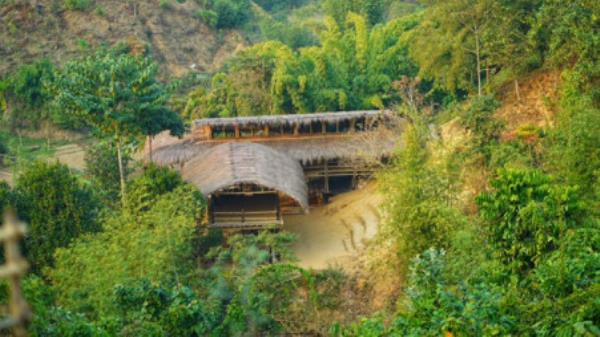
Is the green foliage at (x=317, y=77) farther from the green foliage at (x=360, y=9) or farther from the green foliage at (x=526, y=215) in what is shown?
the green foliage at (x=526, y=215)

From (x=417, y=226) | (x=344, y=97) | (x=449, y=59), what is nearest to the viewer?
(x=417, y=226)

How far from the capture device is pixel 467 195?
1905cm

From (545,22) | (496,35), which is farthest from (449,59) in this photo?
(545,22)

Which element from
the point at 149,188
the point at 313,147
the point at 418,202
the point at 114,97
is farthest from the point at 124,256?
the point at 313,147

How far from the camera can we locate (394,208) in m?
17.4

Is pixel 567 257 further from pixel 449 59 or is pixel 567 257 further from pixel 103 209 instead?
pixel 449 59

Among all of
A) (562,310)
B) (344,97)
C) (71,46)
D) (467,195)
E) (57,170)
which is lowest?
(562,310)

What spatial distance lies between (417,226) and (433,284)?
193 inches

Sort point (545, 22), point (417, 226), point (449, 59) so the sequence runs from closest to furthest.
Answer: point (417, 226)
point (545, 22)
point (449, 59)

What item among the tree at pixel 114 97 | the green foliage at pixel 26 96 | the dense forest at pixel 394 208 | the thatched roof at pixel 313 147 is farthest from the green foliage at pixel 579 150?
the green foliage at pixel 26 96

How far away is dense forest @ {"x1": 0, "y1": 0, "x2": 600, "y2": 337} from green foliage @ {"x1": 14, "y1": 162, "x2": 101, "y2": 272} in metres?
0.03

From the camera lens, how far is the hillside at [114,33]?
37.2 metres

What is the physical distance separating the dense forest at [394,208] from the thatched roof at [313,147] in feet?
6.16

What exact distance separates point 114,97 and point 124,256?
17.3ft
